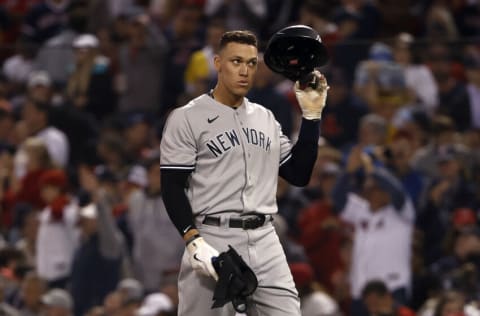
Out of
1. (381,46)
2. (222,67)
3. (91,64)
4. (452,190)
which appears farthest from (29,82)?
(222,67)

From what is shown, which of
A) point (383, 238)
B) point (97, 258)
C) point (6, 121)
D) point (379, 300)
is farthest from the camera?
point (6, 121)

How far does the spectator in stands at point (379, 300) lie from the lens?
35.3ft

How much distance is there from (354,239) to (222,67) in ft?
16.1

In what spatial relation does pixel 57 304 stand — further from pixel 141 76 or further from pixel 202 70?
pixel 202 70

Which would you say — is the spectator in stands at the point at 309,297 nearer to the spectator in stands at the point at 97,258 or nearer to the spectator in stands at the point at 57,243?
the spectator in stands at the point at 97,258

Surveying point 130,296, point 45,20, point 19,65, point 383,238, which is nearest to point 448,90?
point 383,238

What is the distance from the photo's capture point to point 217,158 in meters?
6.89

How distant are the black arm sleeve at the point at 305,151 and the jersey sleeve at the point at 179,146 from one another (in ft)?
1.68

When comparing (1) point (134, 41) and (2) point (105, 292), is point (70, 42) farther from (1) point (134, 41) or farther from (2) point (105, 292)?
(2) point (105, 292)

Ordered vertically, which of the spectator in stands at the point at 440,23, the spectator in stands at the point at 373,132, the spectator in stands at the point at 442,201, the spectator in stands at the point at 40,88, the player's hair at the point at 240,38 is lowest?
the spectator in stands at the point at 442,201

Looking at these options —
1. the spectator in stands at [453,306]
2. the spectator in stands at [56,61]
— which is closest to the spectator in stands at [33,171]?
the spectator in stands at [56,61]

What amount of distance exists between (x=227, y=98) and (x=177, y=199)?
56 centimetres

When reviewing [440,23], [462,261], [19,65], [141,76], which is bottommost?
[462,261]

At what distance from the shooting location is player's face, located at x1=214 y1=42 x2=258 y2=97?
692 cm
